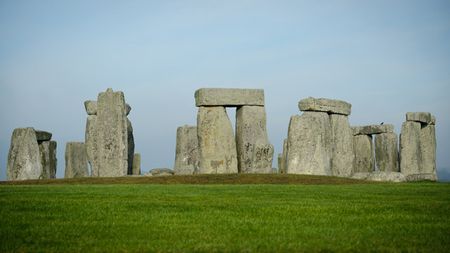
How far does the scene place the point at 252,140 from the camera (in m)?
28.6

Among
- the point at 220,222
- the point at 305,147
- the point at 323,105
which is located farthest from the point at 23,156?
the point at 220,222

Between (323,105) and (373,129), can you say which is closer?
(323,105)

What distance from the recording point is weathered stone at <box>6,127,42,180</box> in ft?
103

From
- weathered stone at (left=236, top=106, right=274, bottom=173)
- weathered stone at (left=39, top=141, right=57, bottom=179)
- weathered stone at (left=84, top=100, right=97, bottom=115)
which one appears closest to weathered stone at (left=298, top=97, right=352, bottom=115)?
weathered stone at (left=236, top=106, right=274, bottom=173)

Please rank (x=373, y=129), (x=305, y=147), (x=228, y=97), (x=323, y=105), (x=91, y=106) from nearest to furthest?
(x=228, y=97)
(x=305, y=147)
(x=323, y=105)
(x=91, y=106)
(x=373, y=129)

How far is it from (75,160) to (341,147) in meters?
12.3

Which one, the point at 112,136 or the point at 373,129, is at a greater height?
the point at 373,129

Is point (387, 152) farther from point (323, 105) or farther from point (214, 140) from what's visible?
point (214, 140)

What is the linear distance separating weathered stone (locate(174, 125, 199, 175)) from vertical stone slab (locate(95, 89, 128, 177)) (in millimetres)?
5615

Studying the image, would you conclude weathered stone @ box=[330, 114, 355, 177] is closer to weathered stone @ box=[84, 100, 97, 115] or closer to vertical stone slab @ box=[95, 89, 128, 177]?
vertical stone slab @ box=[95, 89, 128, 177]

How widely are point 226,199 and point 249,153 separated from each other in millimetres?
13320

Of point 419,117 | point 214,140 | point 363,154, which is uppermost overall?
point 419,117

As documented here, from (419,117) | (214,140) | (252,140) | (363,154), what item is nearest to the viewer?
(214,140)

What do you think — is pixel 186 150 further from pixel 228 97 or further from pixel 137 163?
pixel 228 97
